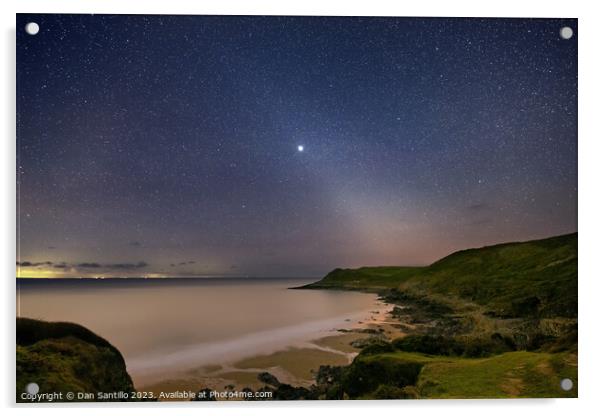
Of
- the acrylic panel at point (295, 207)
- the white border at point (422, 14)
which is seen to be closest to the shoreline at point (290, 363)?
the acrylic panel at point (295, 207)

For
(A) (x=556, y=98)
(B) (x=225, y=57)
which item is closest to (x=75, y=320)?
(B) (x=225, y=57)

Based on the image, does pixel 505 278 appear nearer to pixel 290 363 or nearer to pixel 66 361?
pixel 290 363

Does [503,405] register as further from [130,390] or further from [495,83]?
[130,390]

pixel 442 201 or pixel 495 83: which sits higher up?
pixel 495 83

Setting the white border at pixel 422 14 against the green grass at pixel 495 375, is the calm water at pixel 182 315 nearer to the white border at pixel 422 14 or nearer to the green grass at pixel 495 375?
the white border at pixel 422 14

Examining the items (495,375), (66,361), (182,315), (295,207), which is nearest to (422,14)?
(295,207)

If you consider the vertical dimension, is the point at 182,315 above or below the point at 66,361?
above
